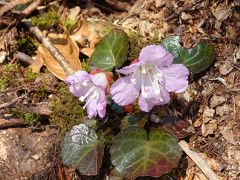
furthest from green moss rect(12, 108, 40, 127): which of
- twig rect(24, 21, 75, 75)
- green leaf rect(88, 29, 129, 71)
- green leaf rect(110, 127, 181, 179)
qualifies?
green leaf rect(110, 127, 181, 179)

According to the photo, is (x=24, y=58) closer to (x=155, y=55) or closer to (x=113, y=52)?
(x=113, y=52)

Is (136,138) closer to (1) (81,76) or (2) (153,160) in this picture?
(2) (153,160)

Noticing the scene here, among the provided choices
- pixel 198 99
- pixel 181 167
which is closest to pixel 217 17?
pixel 198 99

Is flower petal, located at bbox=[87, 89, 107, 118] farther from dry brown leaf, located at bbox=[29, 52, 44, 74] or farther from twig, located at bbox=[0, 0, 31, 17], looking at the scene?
twig, located at bbox=[0, 0, 31, 17]

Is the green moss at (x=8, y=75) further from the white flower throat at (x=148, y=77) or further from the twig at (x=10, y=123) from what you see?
the white flower throat at (x=148, y=77)

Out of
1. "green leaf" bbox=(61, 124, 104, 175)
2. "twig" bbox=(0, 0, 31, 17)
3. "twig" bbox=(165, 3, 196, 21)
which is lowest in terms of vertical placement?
"green leaf" bbox=(61, 124, 104, 175)
